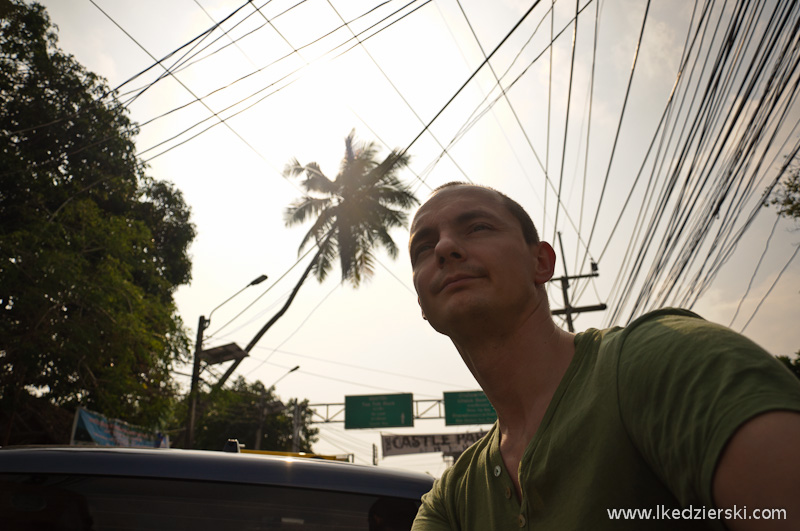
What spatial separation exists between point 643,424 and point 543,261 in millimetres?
927

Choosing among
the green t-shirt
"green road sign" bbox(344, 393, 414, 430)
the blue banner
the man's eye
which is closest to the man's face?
the man's eye

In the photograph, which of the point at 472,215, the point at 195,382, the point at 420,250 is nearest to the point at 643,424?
the point at 472,215

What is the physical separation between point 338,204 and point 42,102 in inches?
425

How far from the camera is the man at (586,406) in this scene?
0.70m

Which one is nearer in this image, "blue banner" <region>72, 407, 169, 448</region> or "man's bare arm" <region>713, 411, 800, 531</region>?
"man's bare arm" <region>713, 411, 800, 531</region>

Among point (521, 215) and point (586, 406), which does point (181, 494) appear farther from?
point (521, 215)

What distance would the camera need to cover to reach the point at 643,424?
88 centimetres

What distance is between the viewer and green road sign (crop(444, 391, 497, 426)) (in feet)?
73.6

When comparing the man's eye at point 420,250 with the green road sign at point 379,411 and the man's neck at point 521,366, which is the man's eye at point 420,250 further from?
the green road sign at point 379,411

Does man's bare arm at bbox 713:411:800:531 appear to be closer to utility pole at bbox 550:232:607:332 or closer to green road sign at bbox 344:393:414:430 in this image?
utility pole at bbox 550:232:607:332

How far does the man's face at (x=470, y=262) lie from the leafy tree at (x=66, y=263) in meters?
9.98

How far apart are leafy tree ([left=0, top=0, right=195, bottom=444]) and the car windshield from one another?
9679mm

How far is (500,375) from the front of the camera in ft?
4.84

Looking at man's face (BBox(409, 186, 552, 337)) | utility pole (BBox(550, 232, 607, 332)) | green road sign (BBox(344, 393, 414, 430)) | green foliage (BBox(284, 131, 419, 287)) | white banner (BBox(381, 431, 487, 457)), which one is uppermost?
green foliage (BBox(284, 131, 419, 287))
